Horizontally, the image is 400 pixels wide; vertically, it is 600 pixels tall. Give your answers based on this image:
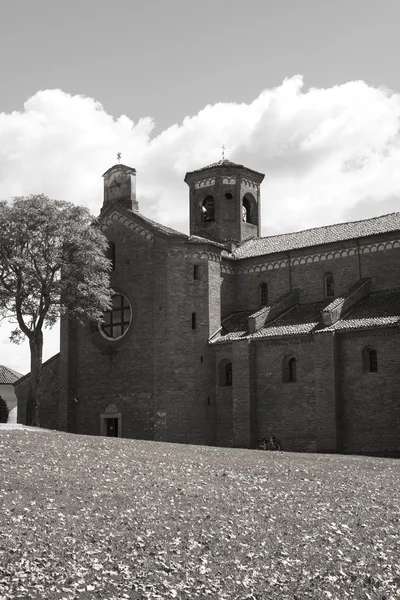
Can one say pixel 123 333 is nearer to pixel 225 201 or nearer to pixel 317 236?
pixel 225 201

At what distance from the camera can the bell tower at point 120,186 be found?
45188mm

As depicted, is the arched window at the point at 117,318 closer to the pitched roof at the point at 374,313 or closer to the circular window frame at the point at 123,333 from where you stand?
the circular window frame at the point at 123,333

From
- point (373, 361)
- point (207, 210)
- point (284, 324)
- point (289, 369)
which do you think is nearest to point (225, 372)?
point (289, 369)

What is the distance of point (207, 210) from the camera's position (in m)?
50.8

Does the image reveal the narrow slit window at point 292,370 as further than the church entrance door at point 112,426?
No

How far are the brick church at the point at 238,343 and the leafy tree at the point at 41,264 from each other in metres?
5.02

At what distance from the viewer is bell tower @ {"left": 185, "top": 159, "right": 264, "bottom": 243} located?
49719mm

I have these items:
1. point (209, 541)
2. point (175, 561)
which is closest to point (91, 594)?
point (175, 561)

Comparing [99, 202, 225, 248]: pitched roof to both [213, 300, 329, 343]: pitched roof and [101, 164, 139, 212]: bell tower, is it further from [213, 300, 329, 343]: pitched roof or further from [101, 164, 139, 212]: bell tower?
[213, 300, 329, 343]: pitched roof

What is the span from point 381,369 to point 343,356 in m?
2.09

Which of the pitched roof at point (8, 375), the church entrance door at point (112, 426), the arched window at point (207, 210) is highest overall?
the arched window at point (207, 210)

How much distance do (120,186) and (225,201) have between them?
7937mm

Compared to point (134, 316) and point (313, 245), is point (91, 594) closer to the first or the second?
point (134, 316)

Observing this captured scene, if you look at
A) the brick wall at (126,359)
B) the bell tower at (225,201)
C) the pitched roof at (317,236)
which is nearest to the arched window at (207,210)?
the bell tower at (225,201)
